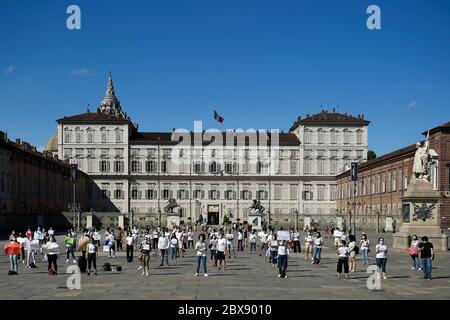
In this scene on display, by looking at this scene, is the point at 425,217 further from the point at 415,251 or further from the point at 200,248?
the point at 200,248

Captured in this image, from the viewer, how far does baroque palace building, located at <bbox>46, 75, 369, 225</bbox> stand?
326 ft

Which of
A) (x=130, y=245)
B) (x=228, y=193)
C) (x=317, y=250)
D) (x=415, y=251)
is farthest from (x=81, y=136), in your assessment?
(x=415, y=251)

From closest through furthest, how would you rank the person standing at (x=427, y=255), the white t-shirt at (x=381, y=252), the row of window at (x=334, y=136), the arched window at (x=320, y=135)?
the person standing at (x=427, y=255), the white t-shirt at (x=381, y=252), the row of window at (x=334, y=136), the arched window at (x=320, y=135)

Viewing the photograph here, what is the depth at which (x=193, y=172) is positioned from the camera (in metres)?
101

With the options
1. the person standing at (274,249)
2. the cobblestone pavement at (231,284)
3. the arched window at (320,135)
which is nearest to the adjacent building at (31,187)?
the arched window at (320,135)

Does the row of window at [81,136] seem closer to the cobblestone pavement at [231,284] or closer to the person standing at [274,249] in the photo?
the cobblestone pavement at [231,284]

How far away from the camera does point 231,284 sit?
19938 millimetres

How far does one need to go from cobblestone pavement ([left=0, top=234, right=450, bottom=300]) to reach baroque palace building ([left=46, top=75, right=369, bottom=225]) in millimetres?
72388

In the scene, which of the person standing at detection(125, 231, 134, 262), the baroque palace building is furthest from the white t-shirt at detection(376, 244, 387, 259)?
the baroque palace building

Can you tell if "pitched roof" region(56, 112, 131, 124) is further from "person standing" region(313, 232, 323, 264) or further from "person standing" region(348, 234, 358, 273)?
"person standing" region(348, 234, 358, 273)

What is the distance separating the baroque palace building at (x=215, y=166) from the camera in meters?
99.4

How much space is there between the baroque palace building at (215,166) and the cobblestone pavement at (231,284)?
72388 mm

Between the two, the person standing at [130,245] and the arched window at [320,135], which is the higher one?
the arched window at [320,135]

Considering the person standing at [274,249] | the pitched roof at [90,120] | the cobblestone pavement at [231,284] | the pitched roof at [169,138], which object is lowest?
the cobblestone pavement at [231,284]
